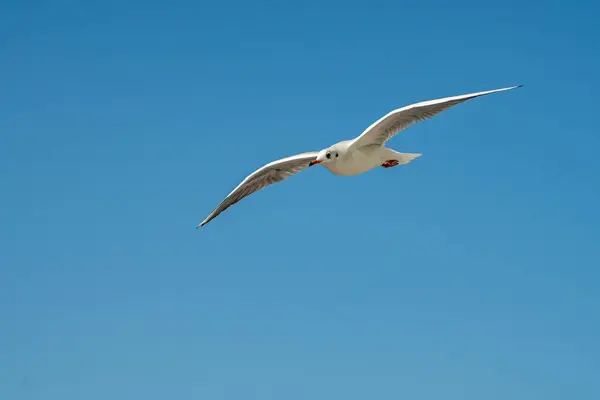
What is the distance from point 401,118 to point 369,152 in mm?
1323

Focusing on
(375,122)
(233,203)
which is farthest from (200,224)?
(375,122)

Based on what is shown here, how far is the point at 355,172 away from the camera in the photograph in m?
19.9

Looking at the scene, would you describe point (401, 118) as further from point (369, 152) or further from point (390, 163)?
point (390, 163)

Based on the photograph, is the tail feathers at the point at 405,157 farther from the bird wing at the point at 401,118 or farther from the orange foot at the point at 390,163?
the bird wing at the point at 401,118

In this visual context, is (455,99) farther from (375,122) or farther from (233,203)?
(233,203)

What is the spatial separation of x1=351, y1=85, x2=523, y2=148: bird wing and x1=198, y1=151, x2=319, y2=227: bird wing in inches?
92.9

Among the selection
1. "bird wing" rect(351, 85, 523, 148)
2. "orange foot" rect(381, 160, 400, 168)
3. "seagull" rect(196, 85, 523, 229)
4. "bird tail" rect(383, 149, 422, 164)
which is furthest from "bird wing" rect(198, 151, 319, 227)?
"bird wing" rect(351, 85, 523, 148)

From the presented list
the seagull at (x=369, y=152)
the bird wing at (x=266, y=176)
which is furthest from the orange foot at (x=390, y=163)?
the bird wing at (x=266, y=176)

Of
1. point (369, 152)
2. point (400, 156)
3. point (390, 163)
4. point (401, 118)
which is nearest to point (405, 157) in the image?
point (400, 156)

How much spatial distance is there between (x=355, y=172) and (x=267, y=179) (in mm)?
3709

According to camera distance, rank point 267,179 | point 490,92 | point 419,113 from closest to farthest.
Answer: point 490,92 < point 419,113 < point 267,179

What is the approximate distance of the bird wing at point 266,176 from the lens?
21875 mm

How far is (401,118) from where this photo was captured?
18734mm

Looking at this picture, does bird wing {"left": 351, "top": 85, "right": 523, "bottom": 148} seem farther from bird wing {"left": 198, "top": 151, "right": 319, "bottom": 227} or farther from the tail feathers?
bird wing {"left": 198, "top": 151, "right": 319, "bottom": 227}
